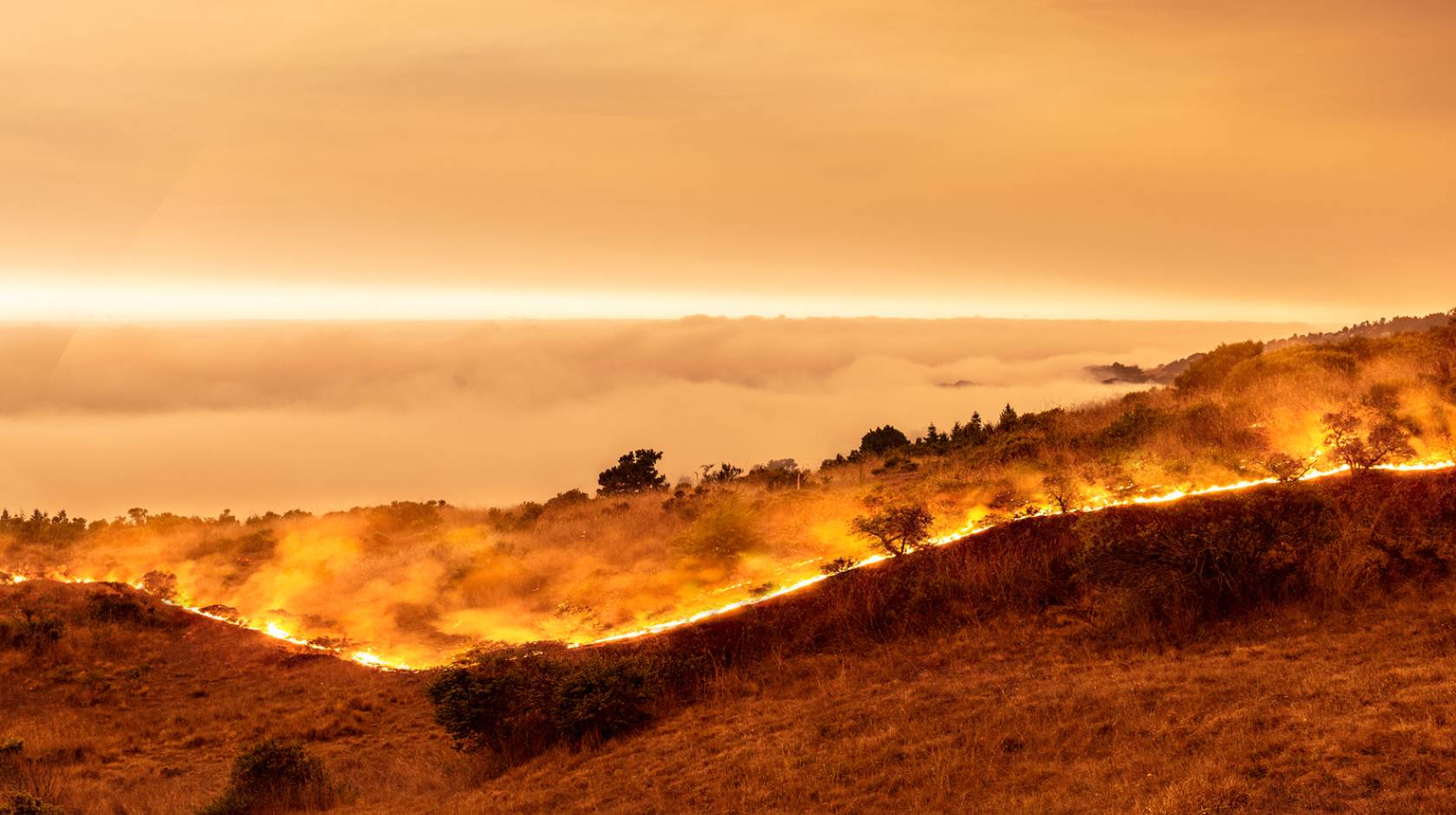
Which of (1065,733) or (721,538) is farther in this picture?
(721,538)

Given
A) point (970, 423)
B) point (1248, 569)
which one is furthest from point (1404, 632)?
point (970, 423)

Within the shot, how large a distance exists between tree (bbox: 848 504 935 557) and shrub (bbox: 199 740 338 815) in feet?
25.2

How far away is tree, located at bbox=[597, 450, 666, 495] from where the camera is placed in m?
34.5

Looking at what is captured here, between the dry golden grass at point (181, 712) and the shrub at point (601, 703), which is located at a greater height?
the shrub at point (601, 703)

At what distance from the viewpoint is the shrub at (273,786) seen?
10.4m

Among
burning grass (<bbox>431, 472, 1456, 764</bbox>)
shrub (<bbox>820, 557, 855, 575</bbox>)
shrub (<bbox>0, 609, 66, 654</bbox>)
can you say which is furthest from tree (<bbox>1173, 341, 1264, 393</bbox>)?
shrub (<bbox>0, 609, 66, 654</bbox>)

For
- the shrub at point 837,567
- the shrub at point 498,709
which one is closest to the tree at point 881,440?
the shrub at point 837,567

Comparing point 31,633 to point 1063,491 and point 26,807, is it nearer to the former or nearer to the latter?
point 26,807

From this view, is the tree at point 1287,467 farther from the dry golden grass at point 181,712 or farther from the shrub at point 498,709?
the dry golden grass at point 181,712

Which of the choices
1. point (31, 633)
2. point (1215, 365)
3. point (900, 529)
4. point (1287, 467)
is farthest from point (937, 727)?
point (1215, 365)

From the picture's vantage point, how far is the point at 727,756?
362 inches

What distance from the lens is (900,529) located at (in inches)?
553

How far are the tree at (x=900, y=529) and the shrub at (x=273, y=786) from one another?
7.69m

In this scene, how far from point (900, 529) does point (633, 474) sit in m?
21.7
